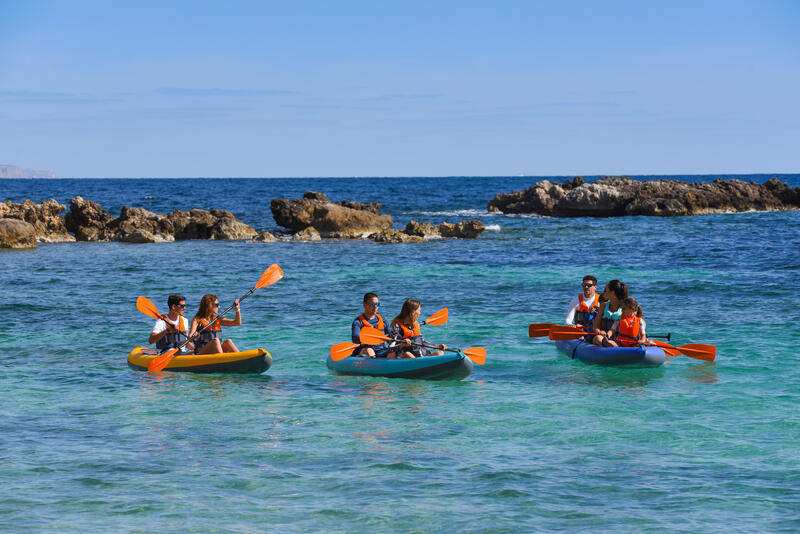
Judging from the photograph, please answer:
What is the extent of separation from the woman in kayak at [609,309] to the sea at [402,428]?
2.00 ft

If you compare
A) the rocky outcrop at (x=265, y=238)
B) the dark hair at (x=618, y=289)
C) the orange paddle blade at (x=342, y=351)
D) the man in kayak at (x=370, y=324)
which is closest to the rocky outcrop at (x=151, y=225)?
the rocky outcrop at (x=265, y=238)

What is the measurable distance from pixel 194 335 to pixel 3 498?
5.21 meters

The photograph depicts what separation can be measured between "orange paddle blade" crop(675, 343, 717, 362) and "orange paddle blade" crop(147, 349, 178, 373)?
7.74 meters

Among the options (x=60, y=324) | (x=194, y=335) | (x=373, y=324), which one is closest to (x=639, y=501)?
(x=373, y=324)

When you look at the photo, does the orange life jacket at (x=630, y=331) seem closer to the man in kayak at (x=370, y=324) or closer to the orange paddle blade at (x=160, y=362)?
the man in kayak at (x=370, y=324)

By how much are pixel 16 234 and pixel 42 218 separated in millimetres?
4632

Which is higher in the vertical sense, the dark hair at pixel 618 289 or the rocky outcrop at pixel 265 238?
the dark hair at pixel 618 289

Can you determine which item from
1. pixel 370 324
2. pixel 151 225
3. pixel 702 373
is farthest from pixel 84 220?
pixel 702 373

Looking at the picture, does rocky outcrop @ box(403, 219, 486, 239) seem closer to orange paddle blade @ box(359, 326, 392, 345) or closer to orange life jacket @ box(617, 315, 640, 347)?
orange life jacket @ box(617, 315, 640, 347)

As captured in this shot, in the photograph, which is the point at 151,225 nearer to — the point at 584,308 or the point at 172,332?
the point at 172,332

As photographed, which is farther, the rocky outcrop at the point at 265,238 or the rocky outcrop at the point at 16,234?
the rocky outcrop at the point at 265,238

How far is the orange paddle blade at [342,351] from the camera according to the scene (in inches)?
497

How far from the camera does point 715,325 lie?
57.3ft

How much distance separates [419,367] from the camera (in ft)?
39.2
